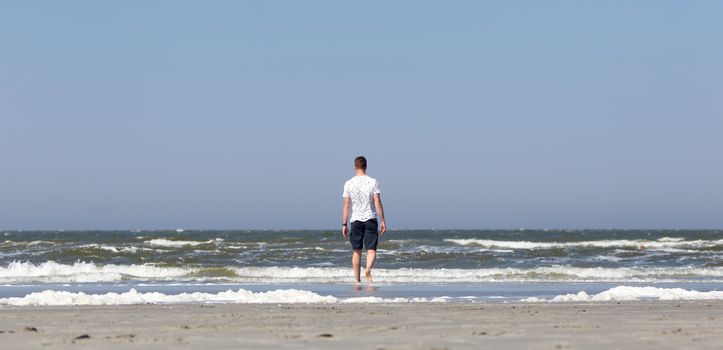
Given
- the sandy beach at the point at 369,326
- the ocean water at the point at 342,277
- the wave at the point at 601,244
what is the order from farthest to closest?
the wave at the point at 601,244
the ocean water at the point at 342,277
the sandy beach at the point at 369,326

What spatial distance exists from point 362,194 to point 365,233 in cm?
51

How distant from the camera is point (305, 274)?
1989 cm

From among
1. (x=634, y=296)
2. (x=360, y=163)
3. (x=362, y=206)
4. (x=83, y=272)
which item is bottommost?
(x=634, y=296)

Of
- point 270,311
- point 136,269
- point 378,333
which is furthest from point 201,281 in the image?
point 378,333

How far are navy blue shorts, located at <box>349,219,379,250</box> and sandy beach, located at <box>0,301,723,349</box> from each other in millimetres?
3173

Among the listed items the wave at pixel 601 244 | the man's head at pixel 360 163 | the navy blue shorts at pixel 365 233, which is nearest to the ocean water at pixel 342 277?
the navy blue shorts at pixel 365 233

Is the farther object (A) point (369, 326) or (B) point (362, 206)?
(B) point (362, 206)

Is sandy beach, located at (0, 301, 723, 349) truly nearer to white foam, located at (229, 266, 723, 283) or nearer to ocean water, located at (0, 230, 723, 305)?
ocean water, located at (0, 230, 723, 305)

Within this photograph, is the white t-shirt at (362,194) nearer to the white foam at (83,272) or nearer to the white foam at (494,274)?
the white foam at (494,274)

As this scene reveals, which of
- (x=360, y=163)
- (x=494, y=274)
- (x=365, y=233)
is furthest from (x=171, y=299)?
(x=494, y=274)

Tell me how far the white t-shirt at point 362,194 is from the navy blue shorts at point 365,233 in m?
0.07

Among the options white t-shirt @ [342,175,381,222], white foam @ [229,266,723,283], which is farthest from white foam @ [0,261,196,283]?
white t-shirt @ [342,175,381,222]

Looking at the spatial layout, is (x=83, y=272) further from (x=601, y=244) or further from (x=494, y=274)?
(x=601, y=244)

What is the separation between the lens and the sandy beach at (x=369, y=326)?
5496 millimetres
